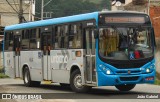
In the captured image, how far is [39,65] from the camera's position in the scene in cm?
2244

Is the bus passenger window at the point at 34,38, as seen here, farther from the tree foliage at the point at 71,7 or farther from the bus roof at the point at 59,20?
the tree foliage at the point at 71,7

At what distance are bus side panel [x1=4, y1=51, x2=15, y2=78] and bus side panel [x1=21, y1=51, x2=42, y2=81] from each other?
5.46ft

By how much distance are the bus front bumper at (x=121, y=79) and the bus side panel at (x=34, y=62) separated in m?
5.65

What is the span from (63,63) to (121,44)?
→ 11.3ft

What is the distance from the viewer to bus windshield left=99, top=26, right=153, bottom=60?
17297mm

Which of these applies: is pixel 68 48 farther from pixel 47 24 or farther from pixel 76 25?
pixel 47 24

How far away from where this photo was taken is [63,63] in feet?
65.5

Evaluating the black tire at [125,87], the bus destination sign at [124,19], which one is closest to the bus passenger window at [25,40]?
the black tire at [125,87]

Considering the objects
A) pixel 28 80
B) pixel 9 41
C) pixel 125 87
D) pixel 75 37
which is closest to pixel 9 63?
pixel 9 41

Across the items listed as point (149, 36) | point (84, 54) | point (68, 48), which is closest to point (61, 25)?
point (68, 48)

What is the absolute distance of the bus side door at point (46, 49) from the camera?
2114 centimetres

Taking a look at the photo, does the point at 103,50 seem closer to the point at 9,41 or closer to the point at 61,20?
the point at 61,20

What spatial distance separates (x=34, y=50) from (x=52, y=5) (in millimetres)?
53923

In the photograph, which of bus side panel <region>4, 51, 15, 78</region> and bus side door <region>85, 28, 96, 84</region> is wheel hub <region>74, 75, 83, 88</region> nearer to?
bus side door <region>85, 28, 96, 84</region>
